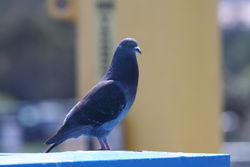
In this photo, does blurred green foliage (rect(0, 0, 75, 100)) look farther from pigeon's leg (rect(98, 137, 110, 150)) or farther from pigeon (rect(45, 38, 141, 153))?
pigeon's leg (rect(98, 137, 110, 150))

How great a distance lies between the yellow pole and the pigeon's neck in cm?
311

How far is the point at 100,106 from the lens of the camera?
17.4ft

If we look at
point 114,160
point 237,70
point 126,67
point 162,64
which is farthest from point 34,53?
point 114,160

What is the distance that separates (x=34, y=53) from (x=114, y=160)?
33.5 metres

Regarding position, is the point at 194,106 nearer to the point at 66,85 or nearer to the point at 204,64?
the point at 204,64

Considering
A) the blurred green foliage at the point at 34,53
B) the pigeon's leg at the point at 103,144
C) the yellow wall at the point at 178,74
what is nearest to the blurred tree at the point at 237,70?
the blurred green foliage at the point at 34,53

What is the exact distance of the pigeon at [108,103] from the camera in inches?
204

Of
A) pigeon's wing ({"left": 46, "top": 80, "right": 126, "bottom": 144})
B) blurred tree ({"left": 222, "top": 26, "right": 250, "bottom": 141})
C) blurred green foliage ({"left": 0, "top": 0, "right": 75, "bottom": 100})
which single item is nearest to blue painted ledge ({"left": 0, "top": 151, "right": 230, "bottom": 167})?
pigeon's wing ({"left": 46, "top": 80, "right": 126, "bottom": 144})

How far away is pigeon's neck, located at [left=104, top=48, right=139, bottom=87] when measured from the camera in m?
5.18

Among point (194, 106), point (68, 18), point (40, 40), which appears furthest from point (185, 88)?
point (40, 40)

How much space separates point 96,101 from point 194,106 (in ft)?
10.4

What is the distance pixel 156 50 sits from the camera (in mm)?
8383

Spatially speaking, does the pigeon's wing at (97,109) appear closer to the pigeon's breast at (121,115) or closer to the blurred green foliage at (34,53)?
the pigeon's breast at (121,115)

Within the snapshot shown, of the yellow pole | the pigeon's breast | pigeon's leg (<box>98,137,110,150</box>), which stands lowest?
the yellow pole
